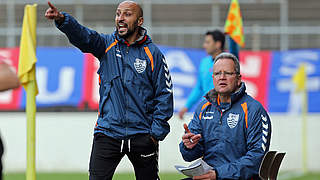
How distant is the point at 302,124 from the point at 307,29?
2495 mm

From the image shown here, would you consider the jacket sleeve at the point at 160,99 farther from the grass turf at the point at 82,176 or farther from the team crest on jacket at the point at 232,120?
the grass turf at the point at 82,176

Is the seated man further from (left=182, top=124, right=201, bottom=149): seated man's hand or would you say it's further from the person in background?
the person in background

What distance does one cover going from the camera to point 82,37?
5848 millimetres

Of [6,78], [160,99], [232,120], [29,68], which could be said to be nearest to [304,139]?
[160,99]

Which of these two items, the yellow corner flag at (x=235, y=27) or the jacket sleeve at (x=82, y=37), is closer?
the jacket sleeve at (x=82, y=37)

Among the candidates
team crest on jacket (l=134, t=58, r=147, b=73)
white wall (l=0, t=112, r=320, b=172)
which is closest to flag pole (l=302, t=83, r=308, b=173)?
white wall (l=0, t=112, r=320, b=172)

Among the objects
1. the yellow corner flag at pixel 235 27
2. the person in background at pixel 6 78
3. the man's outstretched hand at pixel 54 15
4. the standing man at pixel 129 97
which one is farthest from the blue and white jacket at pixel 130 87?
the yellow corner flag at pixel 235 27

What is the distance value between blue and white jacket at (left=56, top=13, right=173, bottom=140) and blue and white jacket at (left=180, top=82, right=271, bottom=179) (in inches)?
22.9

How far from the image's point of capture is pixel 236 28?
29.1 feet

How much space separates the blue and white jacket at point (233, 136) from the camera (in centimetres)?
527

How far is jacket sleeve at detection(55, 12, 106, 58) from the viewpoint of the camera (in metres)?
5.70

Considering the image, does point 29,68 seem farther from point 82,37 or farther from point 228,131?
point 228,131

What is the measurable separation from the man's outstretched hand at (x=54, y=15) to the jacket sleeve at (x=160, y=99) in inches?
35.4

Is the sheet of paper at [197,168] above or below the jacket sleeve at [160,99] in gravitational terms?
below
